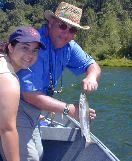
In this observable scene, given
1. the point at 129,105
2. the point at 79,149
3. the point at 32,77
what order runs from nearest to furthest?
1. the point at 32,77
2. the point at 79,149
3. the point at 129,105

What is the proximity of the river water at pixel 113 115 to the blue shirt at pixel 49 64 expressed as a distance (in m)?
7.46

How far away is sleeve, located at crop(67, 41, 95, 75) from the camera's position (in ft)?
16.6

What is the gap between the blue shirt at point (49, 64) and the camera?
174 inches

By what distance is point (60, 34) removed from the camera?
4645 millimetres

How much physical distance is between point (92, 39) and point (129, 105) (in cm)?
5178

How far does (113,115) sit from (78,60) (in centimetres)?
1473

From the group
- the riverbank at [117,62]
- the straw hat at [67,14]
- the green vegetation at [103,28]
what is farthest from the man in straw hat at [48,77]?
the riverbank at [117,62]

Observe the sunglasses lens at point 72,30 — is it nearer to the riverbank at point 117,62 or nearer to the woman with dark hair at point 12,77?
the woman with dark hair at point 12,77

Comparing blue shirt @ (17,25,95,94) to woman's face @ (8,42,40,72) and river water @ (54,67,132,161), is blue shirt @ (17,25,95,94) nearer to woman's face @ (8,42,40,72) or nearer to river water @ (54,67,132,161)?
woman's face @ (8,42,40,72)

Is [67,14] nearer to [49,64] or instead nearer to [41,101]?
[49,64]

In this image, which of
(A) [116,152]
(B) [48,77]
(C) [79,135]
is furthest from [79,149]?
(A) [116,152]

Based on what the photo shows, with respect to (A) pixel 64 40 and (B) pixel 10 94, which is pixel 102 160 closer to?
(A) pixel 64 40

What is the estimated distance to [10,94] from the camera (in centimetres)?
347

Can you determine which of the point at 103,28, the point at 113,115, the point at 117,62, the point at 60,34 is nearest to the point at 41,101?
the point at 60,34
